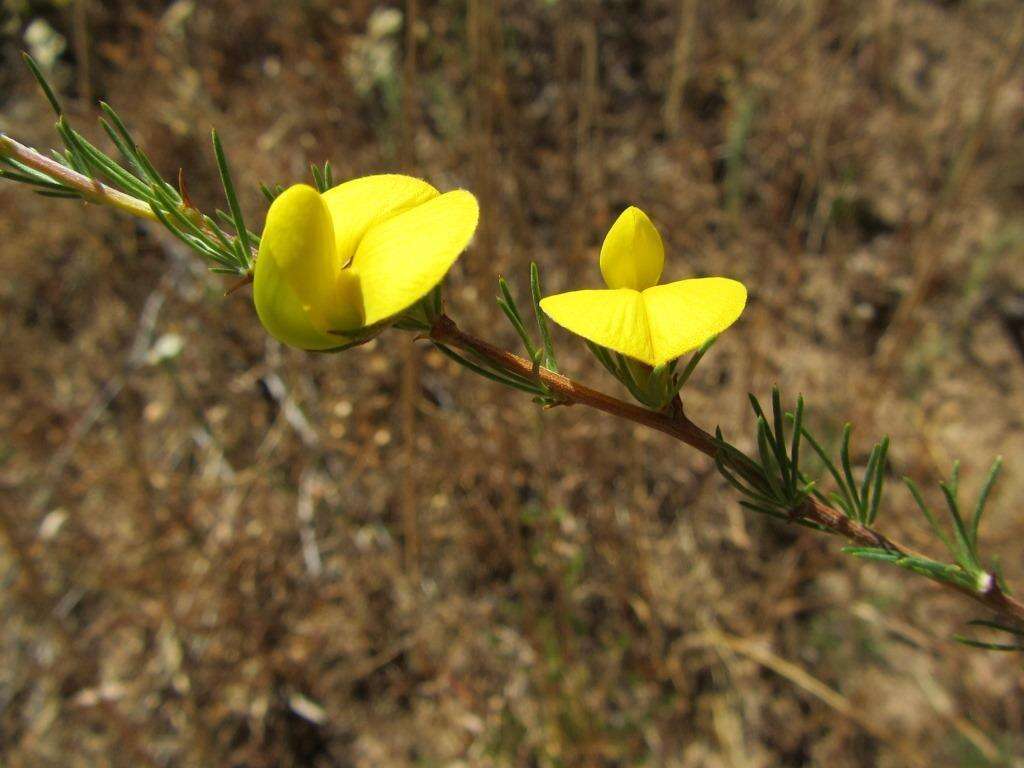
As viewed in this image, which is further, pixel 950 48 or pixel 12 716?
pixel 950 48

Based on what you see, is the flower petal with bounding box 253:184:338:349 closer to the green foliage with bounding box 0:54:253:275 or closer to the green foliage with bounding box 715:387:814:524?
the green foliage with bounding box 0:54:253:275

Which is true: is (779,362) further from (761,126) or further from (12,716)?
(12,716)

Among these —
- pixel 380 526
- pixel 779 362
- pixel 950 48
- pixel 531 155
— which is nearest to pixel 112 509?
pixel 380 526

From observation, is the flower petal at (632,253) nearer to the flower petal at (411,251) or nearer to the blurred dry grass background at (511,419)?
the flower petal at (411,251)

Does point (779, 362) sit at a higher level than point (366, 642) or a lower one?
higher

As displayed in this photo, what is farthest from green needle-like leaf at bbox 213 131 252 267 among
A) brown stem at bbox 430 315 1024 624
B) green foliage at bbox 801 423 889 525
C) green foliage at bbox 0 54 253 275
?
green foliage at bbox 801 423 889 525

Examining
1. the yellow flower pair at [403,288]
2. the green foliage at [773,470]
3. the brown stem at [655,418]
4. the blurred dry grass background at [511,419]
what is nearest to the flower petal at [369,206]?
the yellow flower pair at [403,288]

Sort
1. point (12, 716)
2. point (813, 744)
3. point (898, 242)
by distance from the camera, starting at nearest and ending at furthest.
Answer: point (813, 744) → point (12, 716) → point (898, 242)

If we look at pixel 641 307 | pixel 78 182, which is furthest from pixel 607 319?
pixel 78 182
